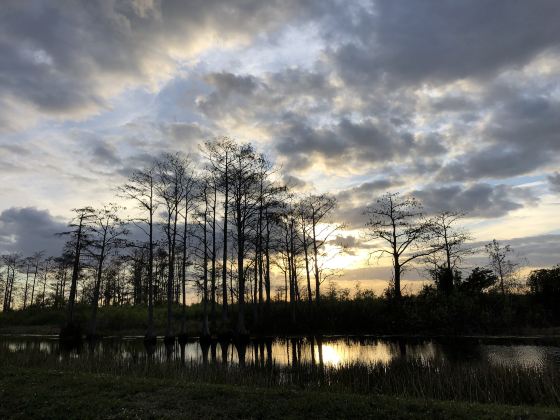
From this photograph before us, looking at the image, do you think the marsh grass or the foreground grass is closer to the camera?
the foreground grass

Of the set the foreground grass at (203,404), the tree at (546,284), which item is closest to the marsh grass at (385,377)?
the foreground grass at (203,404)

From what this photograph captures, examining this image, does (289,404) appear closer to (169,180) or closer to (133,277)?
(169,180)

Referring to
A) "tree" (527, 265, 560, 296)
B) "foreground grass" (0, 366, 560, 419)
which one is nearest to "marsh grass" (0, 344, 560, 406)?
"foreground grass" (0, 366, 560, 419)

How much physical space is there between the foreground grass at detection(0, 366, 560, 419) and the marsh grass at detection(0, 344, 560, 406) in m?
→ 2.16

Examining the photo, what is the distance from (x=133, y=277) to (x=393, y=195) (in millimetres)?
47950

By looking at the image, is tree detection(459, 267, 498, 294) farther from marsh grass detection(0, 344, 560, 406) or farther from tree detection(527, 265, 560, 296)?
marsh grass detection(0, 344, 560, 406)

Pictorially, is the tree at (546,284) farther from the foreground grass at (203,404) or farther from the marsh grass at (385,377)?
the foreground grass at (203,404)

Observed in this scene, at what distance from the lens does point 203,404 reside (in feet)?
33.4

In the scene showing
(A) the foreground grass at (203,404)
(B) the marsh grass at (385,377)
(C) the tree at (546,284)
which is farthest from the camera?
(C) the tree at (546,284)

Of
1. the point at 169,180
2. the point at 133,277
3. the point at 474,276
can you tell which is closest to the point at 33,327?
the point at 133,277

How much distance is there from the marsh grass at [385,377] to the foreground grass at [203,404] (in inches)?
85.2

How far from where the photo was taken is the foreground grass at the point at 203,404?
9070mm

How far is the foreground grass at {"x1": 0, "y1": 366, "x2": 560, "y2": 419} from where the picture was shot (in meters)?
9.07

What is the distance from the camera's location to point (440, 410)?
356 inches
